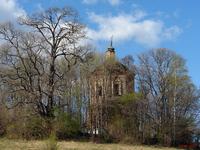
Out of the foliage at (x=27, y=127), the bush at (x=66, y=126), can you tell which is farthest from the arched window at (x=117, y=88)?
the foliage at (x=27, y=127)

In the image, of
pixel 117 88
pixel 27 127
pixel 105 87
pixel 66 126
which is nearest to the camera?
pixel 27 127

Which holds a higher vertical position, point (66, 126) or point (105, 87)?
point (105, 87)

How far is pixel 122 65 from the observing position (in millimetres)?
64250

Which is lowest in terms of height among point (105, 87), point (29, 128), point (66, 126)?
point (29, 128)

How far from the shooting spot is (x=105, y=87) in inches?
2420

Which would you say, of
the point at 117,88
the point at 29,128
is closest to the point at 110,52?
the point at 117,88

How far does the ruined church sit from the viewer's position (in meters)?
58.6

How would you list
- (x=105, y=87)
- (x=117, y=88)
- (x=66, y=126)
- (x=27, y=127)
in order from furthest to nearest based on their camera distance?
(x=117, y=88) → (x=105, y=87) → (x=66, y=126) → (x=27, y=127)

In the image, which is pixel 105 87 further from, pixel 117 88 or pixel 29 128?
pixel 29 128

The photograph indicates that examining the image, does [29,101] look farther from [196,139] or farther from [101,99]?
[196,139]

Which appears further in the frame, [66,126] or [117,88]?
[117,88]

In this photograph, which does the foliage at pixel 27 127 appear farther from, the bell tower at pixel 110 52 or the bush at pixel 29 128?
the bell tower at pixel 110 52

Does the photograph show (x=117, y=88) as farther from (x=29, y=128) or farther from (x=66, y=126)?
(x=29, y=128)

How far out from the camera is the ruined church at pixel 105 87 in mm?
58625
